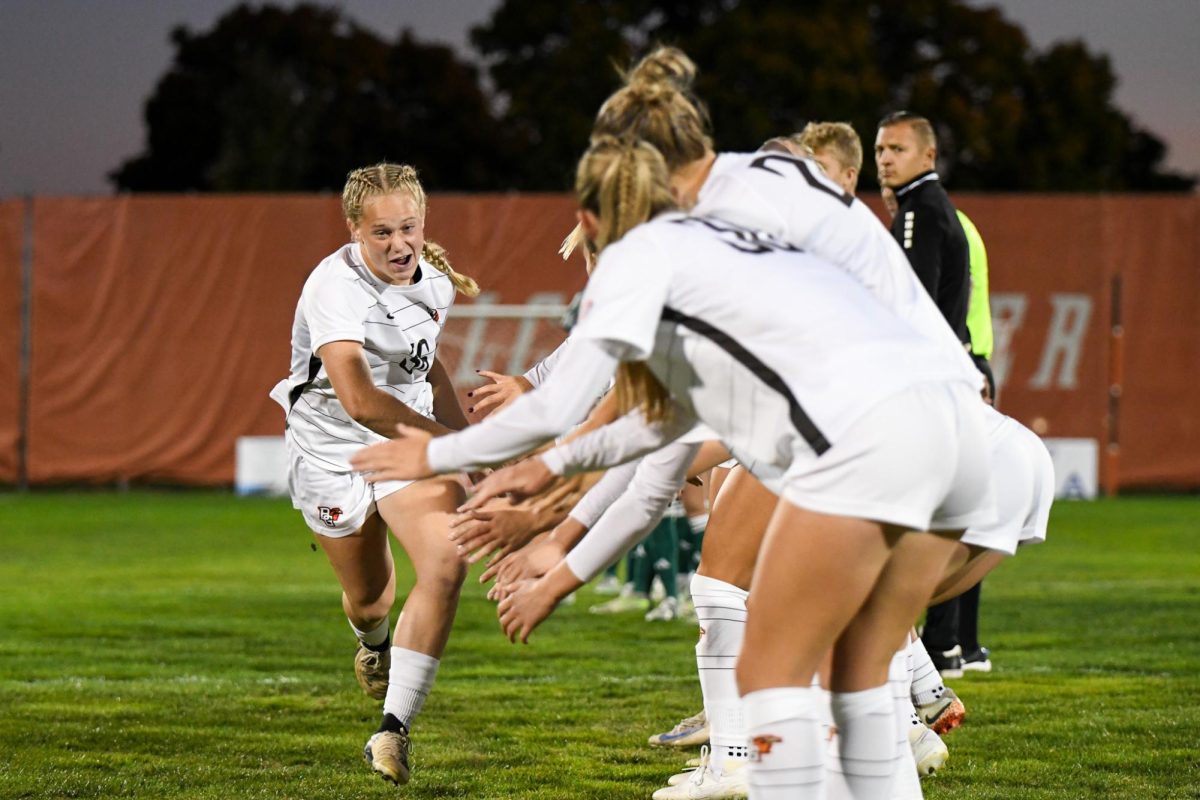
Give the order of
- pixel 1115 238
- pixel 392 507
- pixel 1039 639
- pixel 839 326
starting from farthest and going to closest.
Answer: pixel 1115 238 < pixel 1039 639 < pixel 392 507 < pixel 839 326

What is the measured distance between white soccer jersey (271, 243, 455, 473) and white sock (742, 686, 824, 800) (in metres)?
2.75

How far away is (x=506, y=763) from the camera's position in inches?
229

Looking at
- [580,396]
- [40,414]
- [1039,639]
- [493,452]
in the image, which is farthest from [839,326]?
[40,414]

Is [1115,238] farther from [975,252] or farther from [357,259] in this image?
[357,259]

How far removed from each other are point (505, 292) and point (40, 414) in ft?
19.5

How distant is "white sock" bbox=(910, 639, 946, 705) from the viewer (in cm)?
550

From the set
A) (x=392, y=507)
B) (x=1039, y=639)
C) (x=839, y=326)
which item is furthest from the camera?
(x=1039, y=639)

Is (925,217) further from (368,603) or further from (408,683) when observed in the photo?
(408,683)

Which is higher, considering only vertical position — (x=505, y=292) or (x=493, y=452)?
Result: (x=493, y=452)

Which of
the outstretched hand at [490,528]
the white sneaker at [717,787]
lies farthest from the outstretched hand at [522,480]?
the white sneaker at [717,787]

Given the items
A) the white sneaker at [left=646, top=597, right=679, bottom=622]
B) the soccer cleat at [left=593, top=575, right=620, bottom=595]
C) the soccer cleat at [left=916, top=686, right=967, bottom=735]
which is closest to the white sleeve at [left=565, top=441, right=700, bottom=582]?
the soccer cleat at [left=916, top=686, right=967, bottom=735]

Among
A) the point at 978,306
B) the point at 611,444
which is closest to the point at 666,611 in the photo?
the point at 978,306

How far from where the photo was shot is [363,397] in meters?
5.61

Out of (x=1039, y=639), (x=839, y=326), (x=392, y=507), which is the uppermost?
(x=839, y=326)
